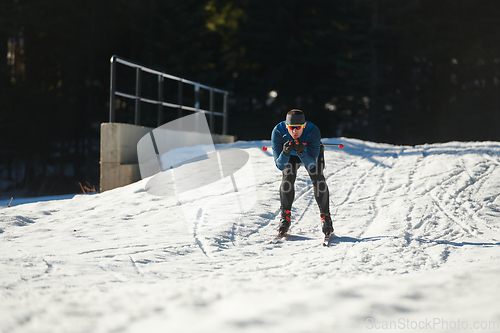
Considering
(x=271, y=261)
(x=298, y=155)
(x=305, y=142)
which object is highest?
(x=305, y=142)

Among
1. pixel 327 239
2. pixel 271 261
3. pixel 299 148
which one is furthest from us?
pixel 327 239

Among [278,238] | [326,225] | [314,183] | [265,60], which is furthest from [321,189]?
[265,60]

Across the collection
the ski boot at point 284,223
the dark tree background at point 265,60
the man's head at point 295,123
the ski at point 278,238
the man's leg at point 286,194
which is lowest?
the ski at point 278,238

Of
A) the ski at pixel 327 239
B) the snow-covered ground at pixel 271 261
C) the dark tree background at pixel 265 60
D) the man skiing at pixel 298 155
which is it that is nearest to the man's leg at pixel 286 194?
the man skiing at pixel 298 155

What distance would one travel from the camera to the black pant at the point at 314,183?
543cm

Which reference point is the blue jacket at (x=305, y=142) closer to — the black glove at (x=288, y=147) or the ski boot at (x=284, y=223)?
the black glove at (x=288, y=147)

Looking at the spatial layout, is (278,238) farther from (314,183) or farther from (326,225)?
(314,183)

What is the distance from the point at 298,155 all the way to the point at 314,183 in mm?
428

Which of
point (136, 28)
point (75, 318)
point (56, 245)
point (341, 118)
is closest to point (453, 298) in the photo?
point (75, 318)

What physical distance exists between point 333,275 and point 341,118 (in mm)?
22533

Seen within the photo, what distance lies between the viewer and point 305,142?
5.43m

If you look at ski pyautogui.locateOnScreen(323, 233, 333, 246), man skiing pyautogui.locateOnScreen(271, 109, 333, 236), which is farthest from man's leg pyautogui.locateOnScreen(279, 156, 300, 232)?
ski pyautogui.locateOnScreen(323, 233, 333, 246)

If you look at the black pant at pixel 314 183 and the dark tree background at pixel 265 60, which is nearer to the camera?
the black pant at pixel 314 183

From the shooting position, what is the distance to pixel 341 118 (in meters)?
25.6
